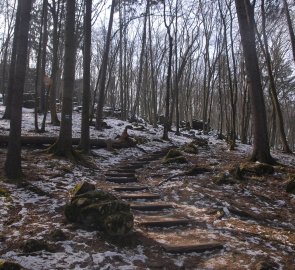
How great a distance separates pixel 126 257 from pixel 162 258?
52 centimetres

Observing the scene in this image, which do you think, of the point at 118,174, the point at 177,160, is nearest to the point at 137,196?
the point at 118,174

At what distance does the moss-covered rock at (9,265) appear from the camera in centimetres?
411

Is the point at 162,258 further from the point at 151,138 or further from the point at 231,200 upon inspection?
the point at 151,138

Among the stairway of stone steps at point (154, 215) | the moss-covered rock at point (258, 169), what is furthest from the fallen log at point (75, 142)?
the moss-covered rock at point (258, 169)

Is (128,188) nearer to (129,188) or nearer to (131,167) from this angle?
(129,188)

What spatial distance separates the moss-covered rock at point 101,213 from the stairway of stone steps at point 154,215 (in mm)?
525

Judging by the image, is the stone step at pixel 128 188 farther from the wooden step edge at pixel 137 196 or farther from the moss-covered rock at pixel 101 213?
the moss-covered rock at pixel 101 213

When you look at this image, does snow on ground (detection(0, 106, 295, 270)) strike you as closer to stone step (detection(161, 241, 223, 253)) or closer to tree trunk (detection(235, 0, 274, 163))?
stone step (detection(161, 241, 223, 253))

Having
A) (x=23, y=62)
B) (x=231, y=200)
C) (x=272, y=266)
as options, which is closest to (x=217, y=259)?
(x=272, y=266)

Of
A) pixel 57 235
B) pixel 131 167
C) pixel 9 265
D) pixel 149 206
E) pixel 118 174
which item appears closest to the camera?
pixel 9 265

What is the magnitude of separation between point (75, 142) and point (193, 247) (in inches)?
357

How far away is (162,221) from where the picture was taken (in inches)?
248

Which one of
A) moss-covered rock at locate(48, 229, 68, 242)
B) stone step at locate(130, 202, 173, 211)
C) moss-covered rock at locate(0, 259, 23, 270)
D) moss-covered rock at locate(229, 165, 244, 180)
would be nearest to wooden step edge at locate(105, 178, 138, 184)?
stone step at locate(130, 202, 173, 211)

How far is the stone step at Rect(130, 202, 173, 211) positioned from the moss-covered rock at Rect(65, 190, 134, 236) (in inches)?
44.3
